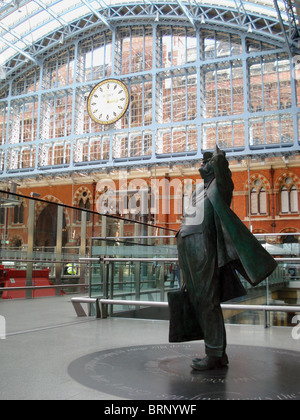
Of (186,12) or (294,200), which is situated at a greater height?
(186,12)

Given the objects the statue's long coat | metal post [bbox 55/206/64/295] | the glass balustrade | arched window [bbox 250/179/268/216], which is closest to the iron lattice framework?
arched window [bbox 250/179/268/216]

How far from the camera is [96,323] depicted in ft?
17.1

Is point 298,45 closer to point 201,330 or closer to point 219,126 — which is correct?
point 219,126

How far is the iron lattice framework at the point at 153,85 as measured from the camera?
75.2 feet

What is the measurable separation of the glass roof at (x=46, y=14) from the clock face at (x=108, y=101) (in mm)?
3987

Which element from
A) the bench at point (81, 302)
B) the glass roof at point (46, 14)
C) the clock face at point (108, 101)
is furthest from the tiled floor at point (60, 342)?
the glass roof at point (46, 14)

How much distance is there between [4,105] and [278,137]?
19559 millimetres

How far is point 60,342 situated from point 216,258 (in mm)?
1865

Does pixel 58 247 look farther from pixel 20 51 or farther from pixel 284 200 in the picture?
pixel 20 51

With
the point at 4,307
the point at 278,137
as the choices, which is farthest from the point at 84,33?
the point at 4,307

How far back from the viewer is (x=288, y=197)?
2392 cm

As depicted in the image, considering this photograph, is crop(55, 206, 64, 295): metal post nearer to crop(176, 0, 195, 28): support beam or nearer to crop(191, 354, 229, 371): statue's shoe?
crop(191, 354, 229, 371): statue's shoe

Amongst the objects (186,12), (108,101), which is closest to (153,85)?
(108,101)

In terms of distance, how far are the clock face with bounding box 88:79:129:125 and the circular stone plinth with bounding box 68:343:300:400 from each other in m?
23.0
